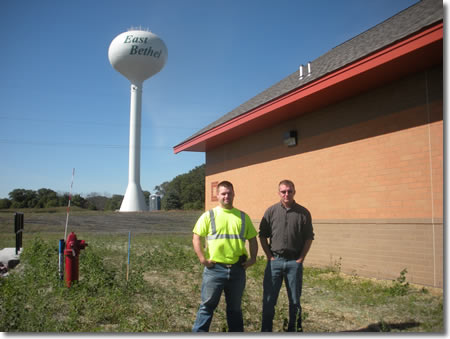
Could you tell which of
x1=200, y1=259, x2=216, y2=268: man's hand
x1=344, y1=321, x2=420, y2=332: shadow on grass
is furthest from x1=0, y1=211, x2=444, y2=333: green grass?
x1=200, y1=259, x2=216, y2=268: man's hand

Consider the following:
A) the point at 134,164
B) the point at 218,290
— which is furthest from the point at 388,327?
the point at 134,164

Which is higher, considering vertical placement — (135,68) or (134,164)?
(135,68)

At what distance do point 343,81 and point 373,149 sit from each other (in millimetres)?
1472

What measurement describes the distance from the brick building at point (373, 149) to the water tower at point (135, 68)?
113 feet

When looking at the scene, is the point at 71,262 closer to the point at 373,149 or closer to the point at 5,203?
the point at 373,149

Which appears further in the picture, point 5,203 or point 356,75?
point 5,203

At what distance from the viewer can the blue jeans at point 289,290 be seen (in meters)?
4.19

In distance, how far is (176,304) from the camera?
588 centimetres

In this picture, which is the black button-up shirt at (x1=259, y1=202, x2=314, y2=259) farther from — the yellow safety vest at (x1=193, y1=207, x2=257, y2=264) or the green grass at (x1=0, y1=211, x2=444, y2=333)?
the green grass at (x1=0, y1=211, x2=444, y2=333)

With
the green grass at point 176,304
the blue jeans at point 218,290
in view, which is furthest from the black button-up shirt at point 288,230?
the green grass at point 176,304

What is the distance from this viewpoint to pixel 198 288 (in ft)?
22.5

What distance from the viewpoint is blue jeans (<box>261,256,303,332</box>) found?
165 inches

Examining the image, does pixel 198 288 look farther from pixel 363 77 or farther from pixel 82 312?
pixel 363 77

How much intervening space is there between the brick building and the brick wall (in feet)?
0.06
